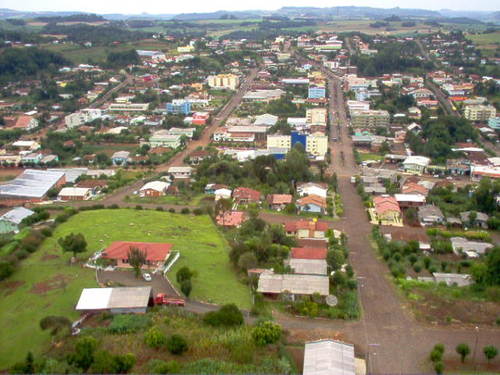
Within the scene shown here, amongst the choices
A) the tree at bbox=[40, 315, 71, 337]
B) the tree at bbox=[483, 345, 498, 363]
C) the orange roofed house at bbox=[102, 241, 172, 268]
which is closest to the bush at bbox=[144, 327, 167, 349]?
the tree at bbox=[40, 315, 71, 337]

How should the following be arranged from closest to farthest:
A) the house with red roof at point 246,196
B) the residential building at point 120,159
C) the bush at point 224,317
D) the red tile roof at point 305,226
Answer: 1. the bush at point 224,317
2. the red tile roof at point 305,226
3. the house with red roof at point 246,196
4. the residential building at point 120,159

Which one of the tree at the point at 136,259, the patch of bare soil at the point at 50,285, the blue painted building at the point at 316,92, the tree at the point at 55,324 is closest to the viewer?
the tree at the point at 55,324

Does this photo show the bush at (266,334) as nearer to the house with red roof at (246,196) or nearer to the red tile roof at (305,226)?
the red tile roof at (305,226)

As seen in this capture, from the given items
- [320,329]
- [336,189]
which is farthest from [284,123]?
[320,329]

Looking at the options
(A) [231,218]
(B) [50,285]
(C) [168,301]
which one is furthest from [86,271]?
(A) [231,218]

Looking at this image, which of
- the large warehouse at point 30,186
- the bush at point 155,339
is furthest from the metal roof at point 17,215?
the bush at point 155,339

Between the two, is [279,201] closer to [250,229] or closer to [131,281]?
[250,229]
